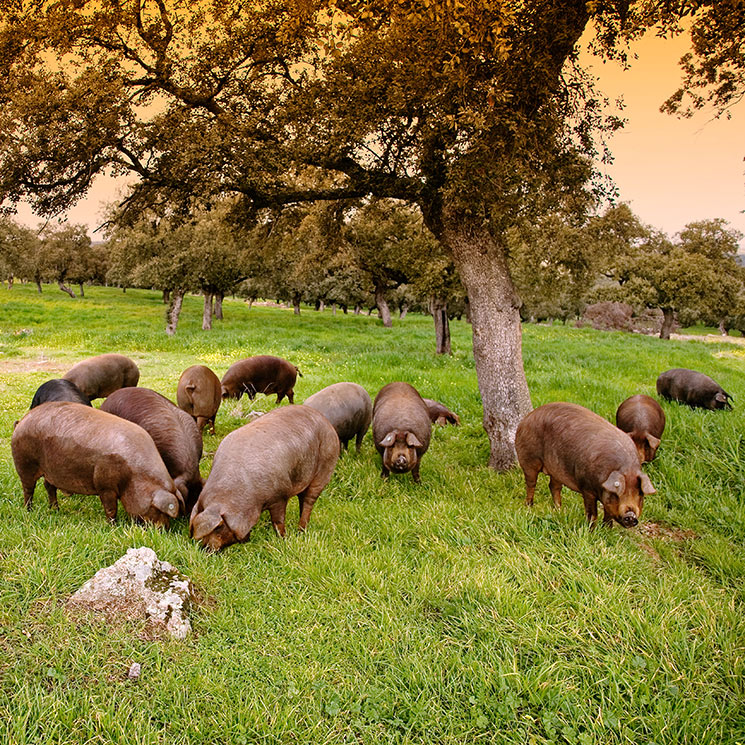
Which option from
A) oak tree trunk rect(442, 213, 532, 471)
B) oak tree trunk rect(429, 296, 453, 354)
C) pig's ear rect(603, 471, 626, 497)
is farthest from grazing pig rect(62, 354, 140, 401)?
oak tree trunk rect(429, 296, 453, 354)

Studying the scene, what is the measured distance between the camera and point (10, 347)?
763 inches

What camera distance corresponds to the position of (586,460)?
5.42m

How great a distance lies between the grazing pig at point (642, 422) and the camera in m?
7.50

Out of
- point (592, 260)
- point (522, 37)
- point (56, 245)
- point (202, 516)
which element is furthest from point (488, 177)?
point (56, 245)

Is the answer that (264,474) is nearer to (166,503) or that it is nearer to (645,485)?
(166,503)

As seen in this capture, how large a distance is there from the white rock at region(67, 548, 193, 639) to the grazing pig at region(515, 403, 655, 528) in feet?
13.6

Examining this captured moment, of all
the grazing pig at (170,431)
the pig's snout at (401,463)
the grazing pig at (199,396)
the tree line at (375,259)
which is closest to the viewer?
the grazing pig at (170,431)

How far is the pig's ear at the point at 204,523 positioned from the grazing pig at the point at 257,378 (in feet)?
23.6

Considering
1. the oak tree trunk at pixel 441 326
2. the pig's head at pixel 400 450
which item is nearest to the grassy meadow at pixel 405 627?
the pig's head at pixel 400 450

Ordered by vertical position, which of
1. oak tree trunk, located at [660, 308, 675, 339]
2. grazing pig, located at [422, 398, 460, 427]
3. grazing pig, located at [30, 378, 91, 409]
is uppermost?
oak tree trunk, located at [660, 308, 675, 339]

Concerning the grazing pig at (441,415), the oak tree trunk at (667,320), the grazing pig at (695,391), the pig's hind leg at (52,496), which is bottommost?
the pig's hind leg at (52,496)

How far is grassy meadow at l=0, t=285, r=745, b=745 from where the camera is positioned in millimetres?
2979

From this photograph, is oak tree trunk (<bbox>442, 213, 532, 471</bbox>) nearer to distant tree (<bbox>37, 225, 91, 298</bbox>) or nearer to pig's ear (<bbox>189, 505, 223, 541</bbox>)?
pig's ear (<bbox>189, 505, 223, 541</bbox>)

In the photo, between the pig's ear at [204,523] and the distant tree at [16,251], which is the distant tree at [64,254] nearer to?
the distant tree at [16,251]
